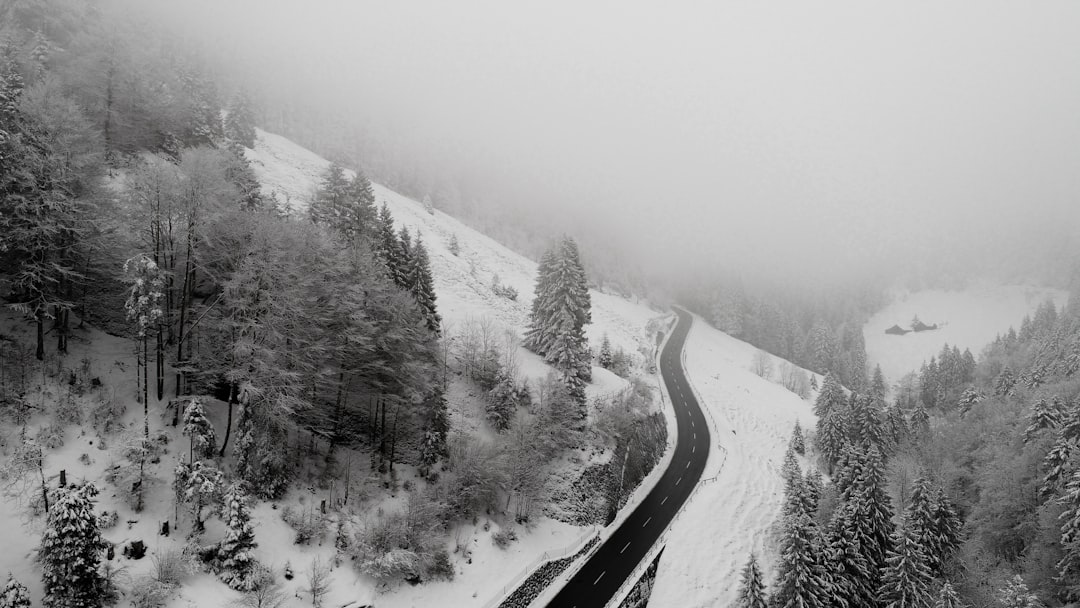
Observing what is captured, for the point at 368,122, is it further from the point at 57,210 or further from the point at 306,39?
the point at 57,210

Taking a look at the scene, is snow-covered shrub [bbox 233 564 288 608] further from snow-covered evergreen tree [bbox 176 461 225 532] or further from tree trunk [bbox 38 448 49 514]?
tree trunk [bbox 38 448 49 514]

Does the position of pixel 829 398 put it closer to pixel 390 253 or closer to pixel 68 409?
pixel 390 253

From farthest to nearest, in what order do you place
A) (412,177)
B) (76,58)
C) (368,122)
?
(368,122), (412,177), (76,58)

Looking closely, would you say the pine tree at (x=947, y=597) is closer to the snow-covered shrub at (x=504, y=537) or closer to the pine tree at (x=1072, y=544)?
the pine tree at (x=1072, y=544)

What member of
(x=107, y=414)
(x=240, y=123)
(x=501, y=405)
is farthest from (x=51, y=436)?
(x=240, y=123)

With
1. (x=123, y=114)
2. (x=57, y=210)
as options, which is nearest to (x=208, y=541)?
(x=57, y=210)

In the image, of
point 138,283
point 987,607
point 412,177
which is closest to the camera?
point 138,283

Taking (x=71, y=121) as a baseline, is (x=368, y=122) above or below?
below

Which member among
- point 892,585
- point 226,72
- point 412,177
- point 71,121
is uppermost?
point 71,121
